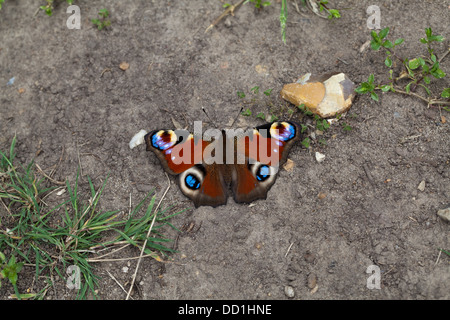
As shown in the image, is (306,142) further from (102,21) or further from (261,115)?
(102,21)

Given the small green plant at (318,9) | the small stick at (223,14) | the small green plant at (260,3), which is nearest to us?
the small green plant at (318,9)

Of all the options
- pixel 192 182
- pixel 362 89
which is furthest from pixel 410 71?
pixel 192 182

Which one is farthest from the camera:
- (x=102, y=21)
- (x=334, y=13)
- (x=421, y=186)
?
(x=102, y=21)

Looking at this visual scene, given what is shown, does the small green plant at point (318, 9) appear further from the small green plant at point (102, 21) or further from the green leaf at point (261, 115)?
the small green plant at point (102, 21)

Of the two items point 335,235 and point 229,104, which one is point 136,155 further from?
point 335,235

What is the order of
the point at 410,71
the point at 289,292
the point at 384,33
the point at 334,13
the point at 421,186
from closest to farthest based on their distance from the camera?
the point at 289,292 → the point at 421,186 → the point at 384,33 → the point at 410,71 → the point at 334,13

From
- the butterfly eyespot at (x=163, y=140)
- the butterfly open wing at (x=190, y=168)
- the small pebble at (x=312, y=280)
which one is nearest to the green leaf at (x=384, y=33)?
the butterfly open wing at (x=190, y=168)

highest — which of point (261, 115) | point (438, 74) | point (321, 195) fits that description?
point (438, 74)

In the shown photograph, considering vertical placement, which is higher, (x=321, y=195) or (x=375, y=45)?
(x=375, y=45)
